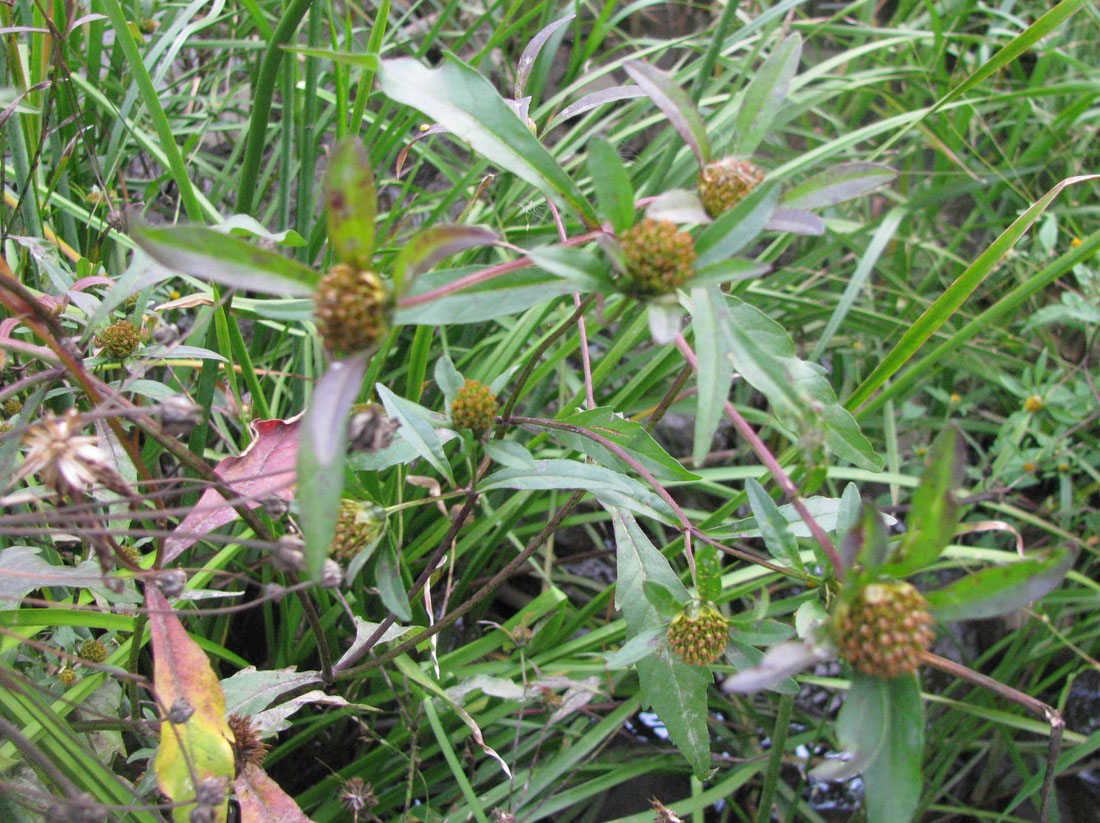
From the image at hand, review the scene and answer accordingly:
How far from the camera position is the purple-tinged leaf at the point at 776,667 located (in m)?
0.40

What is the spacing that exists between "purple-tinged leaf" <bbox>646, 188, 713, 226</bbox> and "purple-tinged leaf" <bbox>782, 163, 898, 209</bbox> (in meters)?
0.07

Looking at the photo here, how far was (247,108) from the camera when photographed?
1604 mm

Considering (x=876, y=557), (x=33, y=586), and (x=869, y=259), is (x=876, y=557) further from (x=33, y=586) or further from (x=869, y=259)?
(x=869, y=259)

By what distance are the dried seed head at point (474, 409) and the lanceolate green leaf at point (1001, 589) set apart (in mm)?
306

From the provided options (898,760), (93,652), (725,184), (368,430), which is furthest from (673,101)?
(93,652)

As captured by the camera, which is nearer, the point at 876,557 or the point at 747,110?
the point at 876,557

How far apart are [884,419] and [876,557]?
1038 mm

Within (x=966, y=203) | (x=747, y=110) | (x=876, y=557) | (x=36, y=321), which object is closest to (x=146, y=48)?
(x=36, y=321)

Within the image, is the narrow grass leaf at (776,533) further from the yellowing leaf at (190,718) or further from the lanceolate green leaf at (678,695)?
the yellowing leaf at (190,718)

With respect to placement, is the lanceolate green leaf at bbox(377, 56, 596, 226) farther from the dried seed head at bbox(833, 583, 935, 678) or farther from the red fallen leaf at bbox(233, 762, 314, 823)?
the red fallen leaf at bbox(233, 762, 314, 823)

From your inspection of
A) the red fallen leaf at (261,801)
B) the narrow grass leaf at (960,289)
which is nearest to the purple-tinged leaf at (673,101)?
the narrow grass leaf at (960,289)

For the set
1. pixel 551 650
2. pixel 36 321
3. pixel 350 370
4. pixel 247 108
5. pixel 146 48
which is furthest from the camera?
pixel 247 108

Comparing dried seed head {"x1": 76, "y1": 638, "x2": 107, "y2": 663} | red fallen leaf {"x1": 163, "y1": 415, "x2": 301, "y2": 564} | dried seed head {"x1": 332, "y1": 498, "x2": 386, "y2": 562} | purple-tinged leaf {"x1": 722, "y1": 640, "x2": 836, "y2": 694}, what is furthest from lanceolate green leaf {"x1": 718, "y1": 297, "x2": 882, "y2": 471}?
dried seed head {"x1": 76, "y1": 638, "x2": 107, "y2": 663}

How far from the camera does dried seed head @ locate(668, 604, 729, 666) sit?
0.62 meters
